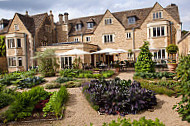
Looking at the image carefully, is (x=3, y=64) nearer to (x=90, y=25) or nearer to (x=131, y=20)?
(x=90, y=25)

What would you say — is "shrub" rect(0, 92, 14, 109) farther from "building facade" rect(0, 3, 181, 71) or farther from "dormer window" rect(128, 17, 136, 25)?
"dormer window" rect(128, 17, 136, 25)

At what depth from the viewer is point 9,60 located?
23.4 meters

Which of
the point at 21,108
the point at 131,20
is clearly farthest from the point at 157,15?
the point at 21,108

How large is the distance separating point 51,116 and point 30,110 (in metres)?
0.87

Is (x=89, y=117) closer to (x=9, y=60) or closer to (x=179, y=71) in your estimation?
(x=179, y=71)

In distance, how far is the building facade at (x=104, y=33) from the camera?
21.2 metres

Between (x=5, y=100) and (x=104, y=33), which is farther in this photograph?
(x=104, y=33)

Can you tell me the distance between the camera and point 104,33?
81.8ft

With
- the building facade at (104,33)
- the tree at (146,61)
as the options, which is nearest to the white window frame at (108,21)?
the building facade at (104,33)

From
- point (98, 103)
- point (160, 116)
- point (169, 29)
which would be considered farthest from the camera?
point (169, 29)

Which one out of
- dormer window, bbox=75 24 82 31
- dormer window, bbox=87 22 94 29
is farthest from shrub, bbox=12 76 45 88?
dormer window, bbox=75 24 82 31

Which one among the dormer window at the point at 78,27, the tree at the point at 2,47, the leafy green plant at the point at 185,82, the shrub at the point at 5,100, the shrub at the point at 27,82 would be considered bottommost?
the shrub at the point at 5,100

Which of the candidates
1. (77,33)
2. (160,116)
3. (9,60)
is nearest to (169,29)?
(77,33)

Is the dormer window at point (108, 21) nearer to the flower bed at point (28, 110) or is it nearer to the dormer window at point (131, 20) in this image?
the dormer window at point (131, 20)
